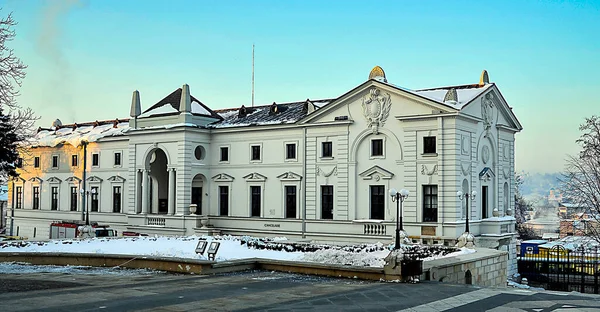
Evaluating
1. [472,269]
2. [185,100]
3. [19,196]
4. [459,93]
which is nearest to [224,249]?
[472,269]

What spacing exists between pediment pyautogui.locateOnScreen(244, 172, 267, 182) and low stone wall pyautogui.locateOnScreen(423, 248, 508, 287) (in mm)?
19107

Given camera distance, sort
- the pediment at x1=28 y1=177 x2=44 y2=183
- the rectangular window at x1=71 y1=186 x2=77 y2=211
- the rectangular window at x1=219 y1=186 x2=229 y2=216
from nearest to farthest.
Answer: the rectangular window at x1=219 y1=186 x2=229 y2=216 → the rectangular window at x1=71 y1=186 x2=77 y2=211 → the pediment at x1=28 y1=177 x2=44 y2=183

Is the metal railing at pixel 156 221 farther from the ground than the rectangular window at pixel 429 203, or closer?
closer

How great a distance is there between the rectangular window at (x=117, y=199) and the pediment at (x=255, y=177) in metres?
13.0

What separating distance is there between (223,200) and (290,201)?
20.3ft

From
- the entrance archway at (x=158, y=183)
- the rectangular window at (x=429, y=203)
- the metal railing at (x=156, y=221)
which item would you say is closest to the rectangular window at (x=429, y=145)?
the rectangular window at (x=429, y=203)

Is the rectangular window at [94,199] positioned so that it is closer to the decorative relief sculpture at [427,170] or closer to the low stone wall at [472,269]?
the decorative relief sculpture at [427,170]

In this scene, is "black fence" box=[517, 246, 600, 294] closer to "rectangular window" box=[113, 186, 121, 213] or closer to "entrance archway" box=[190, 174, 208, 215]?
"entrance archway" box=[190, 174, 208, 215]

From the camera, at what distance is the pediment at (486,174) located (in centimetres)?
4119

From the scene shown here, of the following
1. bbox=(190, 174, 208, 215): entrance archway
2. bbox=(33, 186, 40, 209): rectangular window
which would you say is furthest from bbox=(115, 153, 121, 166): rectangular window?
bbox=(33, 186, 40, 209): rectangular window

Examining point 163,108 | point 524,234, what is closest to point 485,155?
point 163,108

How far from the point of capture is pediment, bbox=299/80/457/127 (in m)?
39.0

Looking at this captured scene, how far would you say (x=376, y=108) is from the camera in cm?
4072

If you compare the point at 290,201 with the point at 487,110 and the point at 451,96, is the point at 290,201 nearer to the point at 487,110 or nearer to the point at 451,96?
the point at 451,96
